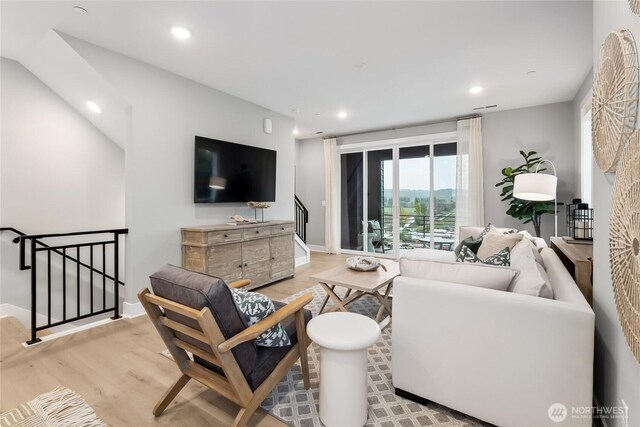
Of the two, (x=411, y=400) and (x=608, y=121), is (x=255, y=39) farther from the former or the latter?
(x=411, y=400)

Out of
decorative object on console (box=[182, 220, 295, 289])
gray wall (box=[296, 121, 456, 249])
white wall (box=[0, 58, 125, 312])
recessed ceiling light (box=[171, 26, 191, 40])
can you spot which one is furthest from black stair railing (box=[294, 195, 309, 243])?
recessed ceiling light (box=[171, 26, 191, 40])

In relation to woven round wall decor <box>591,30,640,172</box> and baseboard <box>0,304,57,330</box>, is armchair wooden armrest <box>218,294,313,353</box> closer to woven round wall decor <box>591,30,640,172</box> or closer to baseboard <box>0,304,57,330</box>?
woven round wall decor <box>591,30,640,172</box>

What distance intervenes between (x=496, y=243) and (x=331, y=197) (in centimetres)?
413

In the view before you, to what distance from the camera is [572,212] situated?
286cm

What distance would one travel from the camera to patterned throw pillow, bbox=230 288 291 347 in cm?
151

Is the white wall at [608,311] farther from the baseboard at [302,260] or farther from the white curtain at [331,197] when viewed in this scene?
the white curtain at [331,197]

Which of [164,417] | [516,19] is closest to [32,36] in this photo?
[164,417]

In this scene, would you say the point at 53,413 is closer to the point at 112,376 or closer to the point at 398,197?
the point at 112,376

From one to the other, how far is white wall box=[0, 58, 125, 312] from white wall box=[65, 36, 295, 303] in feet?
4.08

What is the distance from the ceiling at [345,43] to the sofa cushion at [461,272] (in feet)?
6.36

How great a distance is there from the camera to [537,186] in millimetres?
2736

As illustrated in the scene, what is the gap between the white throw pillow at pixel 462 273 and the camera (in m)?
1.60

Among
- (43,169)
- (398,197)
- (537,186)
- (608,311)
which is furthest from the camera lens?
(398,197)

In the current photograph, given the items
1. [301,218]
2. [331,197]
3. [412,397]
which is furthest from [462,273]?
[301,218]
